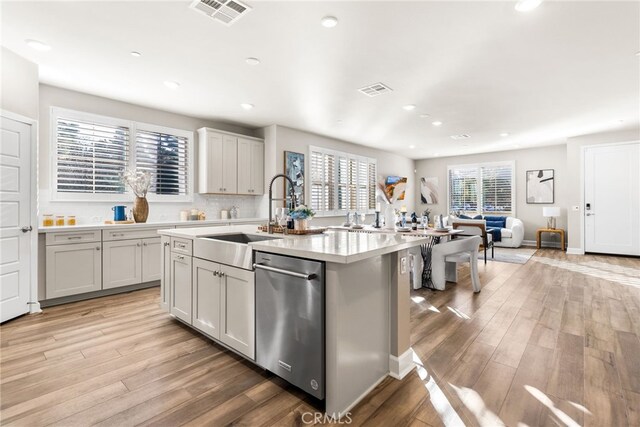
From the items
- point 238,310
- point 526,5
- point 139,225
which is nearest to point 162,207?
point 139,225

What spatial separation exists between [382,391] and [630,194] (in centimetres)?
799

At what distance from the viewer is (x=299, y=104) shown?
15.6ft

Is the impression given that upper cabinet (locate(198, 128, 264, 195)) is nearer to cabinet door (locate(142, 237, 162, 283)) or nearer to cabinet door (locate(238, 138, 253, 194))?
cabinet door (locate(238, 138, 253, 194))

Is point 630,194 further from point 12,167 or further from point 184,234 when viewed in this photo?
point 12,167

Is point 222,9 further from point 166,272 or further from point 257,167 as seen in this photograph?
point 257,167

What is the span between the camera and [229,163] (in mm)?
5582

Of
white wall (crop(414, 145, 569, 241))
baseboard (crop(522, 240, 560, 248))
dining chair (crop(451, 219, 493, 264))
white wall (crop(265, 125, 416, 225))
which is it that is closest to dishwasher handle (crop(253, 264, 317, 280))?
white wall (crop(265, 125, 416, 225))

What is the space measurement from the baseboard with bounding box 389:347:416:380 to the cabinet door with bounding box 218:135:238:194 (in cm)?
432

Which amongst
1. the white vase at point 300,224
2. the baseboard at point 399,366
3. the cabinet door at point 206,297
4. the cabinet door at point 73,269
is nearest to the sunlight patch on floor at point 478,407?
the baseboard at point 399,366

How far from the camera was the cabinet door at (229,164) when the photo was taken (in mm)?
5504

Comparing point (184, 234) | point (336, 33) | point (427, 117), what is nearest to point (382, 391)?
point (184, 234)

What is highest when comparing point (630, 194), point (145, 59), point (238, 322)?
point (145, 59)

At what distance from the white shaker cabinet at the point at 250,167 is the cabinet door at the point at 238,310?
12.2 feet

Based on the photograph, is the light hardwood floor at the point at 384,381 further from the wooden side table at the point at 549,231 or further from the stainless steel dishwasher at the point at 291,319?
the wooden side table at the point at 549,231
